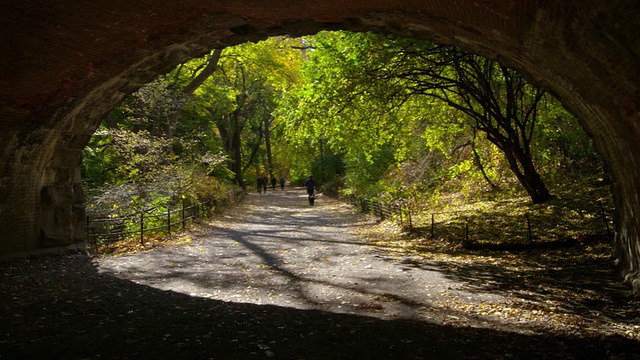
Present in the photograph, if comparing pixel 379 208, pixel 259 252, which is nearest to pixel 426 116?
pixel 379 208

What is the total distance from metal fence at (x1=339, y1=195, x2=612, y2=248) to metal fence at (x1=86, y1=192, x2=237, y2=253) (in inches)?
295

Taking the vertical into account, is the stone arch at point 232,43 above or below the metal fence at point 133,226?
above

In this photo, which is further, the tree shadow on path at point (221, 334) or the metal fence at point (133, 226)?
the metal fence at point (133, 226)

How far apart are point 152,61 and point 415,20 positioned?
4674mm

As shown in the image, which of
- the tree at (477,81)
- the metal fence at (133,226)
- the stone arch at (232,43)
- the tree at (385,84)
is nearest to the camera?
the stone arch at (232,43)

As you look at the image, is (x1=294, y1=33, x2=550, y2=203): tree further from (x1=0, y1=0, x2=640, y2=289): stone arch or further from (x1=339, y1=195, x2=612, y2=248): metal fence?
(x1=0, y1=0, x2=640, y2=289): stone arch

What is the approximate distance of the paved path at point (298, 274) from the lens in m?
6.68

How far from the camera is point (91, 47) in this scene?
6629mm

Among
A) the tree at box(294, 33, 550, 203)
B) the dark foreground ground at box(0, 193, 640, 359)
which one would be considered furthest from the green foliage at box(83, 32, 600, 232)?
the dark foreground ground at box(0, 193, 640, 359)

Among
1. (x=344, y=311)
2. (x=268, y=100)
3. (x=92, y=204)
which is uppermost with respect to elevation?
(x=268, y=100)

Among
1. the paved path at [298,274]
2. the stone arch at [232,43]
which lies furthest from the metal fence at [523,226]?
the stone arch at [232,43]

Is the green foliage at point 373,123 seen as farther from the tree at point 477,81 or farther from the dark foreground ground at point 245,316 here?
the dark foreground ground at point 245,316

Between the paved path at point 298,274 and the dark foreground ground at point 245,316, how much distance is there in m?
0.04

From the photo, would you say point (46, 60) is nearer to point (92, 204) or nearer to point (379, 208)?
point (92, 204)
